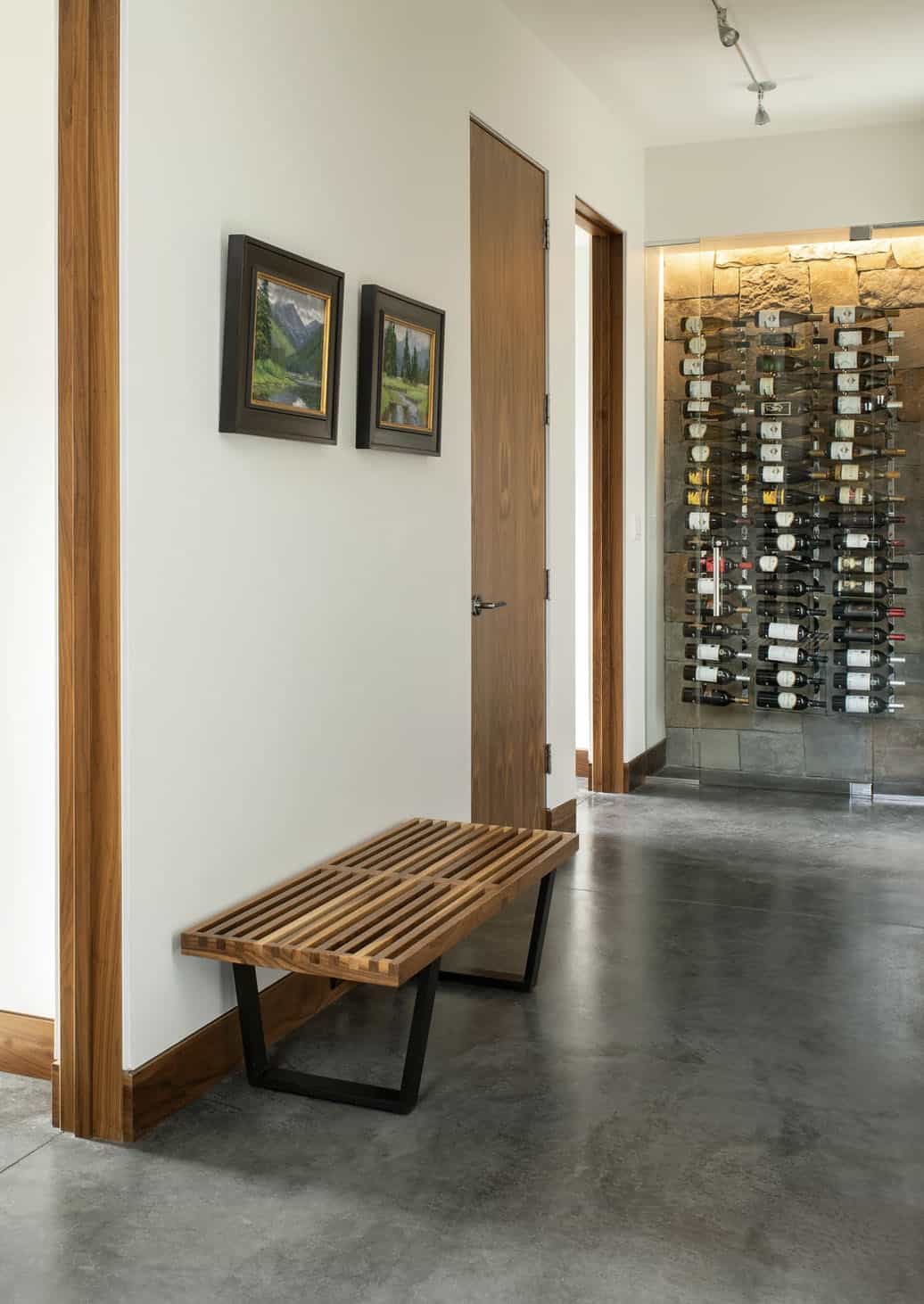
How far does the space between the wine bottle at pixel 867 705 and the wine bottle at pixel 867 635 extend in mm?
271

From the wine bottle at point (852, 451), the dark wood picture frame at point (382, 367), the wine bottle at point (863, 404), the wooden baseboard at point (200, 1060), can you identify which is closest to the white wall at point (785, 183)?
the wine bottle at point (863, 404)

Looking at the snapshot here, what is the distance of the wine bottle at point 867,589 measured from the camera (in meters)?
6.54

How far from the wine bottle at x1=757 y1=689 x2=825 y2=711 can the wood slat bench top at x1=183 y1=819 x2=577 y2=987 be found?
3.16 metres

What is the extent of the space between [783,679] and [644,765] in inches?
34.9

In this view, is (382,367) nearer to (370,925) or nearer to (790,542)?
(370,925)

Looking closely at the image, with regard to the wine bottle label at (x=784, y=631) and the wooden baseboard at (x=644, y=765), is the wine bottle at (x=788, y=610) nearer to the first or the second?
the wine bottle label at (x=784, y=631)

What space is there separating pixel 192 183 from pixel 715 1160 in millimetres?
2362


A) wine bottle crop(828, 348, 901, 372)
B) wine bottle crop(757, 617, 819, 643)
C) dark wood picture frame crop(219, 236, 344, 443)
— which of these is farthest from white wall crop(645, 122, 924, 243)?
dark wood picture frame crop(219, 236, 344, 443)

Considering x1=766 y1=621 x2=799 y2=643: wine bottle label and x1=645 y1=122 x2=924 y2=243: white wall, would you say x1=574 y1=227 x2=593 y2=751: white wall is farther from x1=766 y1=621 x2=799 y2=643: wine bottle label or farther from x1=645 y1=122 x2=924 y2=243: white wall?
x1=766 y1=621 x2=799 y2=643: wine bottle label

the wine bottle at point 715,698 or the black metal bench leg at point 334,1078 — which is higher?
the wine bottle at point 715,698

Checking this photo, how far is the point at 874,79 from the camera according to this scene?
5.81 meters

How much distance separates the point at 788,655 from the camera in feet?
21.8

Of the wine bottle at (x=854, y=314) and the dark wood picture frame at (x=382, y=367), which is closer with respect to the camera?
the dark wood picture frame at (x=382, y=367)

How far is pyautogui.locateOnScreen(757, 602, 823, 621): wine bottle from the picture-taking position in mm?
6609
